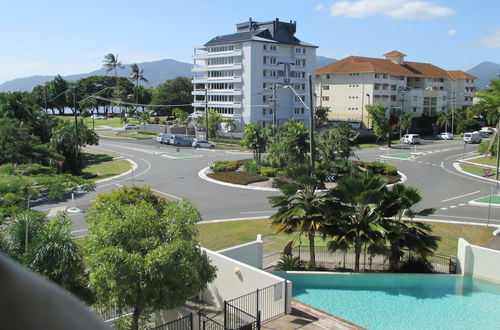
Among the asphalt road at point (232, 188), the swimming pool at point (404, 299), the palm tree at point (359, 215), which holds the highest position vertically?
the palm tree at point (359, 215)

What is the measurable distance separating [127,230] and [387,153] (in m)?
52.4

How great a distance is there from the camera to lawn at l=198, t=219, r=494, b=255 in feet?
79.2

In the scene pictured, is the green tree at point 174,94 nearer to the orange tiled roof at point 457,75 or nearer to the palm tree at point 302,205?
the orange tiled roof at point 457,75

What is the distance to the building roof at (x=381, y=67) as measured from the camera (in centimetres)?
9056

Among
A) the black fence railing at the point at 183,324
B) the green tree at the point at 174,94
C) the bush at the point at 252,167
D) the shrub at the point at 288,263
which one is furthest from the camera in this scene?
the green tree at the point at 174,94

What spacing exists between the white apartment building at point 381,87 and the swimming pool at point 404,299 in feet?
229

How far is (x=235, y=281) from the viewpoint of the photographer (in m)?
17.7

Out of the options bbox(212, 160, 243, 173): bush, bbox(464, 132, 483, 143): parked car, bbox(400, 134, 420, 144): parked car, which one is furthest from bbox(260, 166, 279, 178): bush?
bbox(464, 132, 483, 143): parked car

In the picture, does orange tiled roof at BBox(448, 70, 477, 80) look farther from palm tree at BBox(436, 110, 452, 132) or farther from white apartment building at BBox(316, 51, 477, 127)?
palm tree at BBox(436, 110, 452, 132)

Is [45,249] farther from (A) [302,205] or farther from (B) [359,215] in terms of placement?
(B) [359,215]

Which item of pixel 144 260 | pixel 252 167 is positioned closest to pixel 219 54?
pixel 252 167

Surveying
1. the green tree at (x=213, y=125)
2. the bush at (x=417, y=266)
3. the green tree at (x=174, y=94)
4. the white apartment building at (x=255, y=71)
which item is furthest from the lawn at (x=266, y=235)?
the green tree at (x=174, y=94)

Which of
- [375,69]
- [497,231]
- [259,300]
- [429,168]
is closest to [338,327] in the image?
[259,300]

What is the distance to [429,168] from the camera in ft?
162
